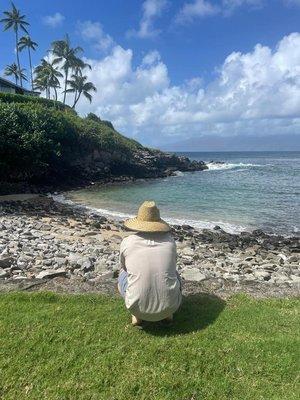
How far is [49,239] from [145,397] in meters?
11.4

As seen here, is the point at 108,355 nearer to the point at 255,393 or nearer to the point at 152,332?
the point at 152,332

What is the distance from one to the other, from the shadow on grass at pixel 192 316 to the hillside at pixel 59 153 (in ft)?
81.6

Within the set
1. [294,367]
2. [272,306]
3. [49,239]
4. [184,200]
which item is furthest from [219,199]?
[294,367]

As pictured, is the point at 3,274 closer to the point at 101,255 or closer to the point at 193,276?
the point at 101,255

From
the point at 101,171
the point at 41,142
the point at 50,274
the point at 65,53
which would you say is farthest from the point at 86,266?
the point at 65,53

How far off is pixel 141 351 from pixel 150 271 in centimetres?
127

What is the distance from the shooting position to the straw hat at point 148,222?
6848 millimetres

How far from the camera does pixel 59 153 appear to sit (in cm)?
3666

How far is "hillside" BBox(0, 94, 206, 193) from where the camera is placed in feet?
102

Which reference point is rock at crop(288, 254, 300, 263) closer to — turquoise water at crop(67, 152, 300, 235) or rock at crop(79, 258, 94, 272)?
turquoise water at crop(67, 152, 300, 235)

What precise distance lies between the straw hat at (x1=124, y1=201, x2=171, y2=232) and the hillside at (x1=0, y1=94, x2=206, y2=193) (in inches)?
971

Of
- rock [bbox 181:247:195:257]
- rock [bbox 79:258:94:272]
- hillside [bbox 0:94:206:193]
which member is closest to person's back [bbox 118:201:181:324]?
rock [bbox 79:258:94:272]

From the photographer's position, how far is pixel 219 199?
3388 cm

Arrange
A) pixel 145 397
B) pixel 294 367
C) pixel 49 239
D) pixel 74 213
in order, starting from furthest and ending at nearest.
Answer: pixel 74 213 < pixel 49 239 < pixel 294 367 < pixel 145 397
